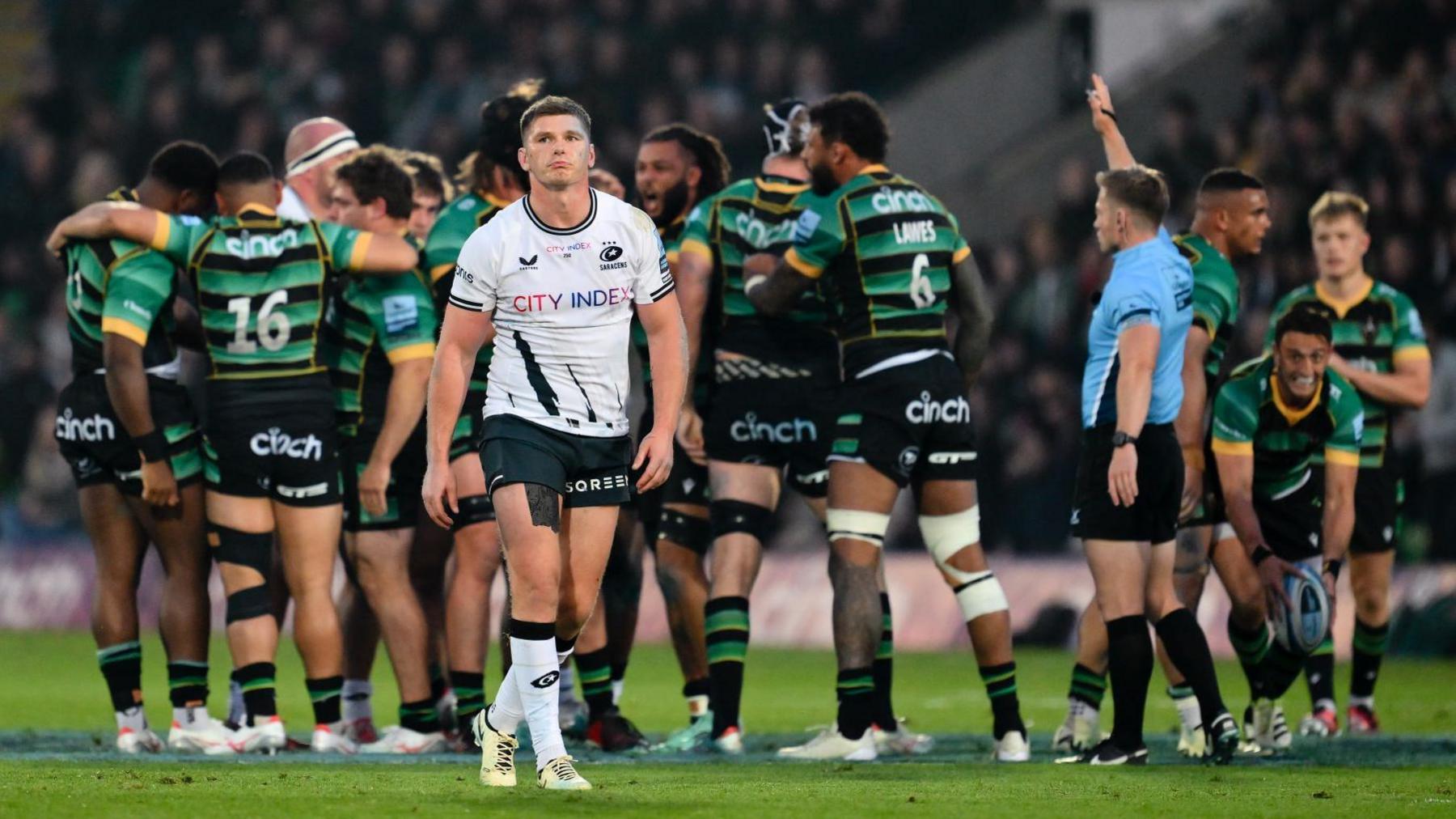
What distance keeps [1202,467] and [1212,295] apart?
0.81 metres

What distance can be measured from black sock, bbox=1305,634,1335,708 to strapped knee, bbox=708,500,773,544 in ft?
10.4

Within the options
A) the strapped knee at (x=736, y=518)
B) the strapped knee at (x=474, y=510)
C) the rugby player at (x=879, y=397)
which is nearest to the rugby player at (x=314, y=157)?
the strapped knee at (x=474, y=510)

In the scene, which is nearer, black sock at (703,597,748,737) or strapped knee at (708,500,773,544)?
black sock at (703,597,748,737)

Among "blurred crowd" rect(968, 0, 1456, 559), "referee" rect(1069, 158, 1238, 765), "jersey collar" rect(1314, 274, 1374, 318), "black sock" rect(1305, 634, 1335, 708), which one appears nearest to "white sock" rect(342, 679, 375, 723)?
"referee" rect(1069, 158, 1238, 765)

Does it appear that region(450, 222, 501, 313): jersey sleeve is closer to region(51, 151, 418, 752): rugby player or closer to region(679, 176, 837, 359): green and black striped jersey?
region(51, 151, 418, 752): rugby player

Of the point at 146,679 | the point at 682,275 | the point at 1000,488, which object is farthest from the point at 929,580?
the point at 682,275

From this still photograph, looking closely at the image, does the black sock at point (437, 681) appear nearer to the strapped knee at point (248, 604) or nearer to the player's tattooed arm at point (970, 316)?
the strapped knee at point (248, 604)

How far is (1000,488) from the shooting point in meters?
18.1

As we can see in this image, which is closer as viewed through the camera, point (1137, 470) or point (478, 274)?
point (478, 274)

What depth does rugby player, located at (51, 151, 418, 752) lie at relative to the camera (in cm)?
942

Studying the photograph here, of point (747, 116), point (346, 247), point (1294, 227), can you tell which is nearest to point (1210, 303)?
point (346, 247)

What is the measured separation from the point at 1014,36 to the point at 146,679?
13.2 meters

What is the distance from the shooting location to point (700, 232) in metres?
10.0

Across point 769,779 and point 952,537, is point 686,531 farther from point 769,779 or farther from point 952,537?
point 769,779
